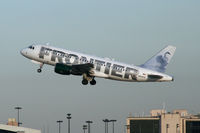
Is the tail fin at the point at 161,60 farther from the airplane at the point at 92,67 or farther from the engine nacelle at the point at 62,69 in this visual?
the engine nacelle at the point at 62,69

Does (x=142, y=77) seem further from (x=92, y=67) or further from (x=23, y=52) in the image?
(x=23, y=52)

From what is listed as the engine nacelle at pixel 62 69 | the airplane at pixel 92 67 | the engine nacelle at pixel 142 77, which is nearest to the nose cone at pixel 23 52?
the airplane at pixel 92 67

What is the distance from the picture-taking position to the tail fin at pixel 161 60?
150875 mm

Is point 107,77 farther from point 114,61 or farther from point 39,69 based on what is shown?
point 39,69

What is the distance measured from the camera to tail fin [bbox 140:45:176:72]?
15088 centimetres

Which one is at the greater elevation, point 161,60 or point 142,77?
point 161,60

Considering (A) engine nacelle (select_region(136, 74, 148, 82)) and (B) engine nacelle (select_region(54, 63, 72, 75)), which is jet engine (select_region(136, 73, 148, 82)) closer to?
(A) engine nacelle (select_region(136, 74, 148, 82))

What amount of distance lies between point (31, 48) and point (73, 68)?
11.3 metres

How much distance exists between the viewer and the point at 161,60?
15188cm

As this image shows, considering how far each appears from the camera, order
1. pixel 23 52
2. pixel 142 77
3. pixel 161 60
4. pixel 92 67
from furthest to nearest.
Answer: pixel 23 52 < pixel 161 60 < pixel 142 77 < pixel 92 67

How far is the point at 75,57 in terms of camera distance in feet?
477

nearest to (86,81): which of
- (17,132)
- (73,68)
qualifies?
(73,68)

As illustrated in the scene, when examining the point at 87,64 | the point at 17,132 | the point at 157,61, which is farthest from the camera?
the point at 17,132

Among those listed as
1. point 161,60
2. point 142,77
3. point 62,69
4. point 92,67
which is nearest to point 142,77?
point 142,77
